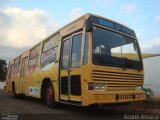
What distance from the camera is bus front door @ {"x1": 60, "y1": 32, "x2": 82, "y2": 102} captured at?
9.18 m

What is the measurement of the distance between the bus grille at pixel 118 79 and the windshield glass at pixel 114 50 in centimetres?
27

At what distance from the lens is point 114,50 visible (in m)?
9.52

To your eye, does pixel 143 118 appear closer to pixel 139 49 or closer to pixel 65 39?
pixel 139 49

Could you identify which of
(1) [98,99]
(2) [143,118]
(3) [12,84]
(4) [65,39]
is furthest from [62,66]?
(3) [12,84]

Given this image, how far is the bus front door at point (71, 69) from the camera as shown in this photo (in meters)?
9.18

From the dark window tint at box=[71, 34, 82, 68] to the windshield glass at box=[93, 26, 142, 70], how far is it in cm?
64

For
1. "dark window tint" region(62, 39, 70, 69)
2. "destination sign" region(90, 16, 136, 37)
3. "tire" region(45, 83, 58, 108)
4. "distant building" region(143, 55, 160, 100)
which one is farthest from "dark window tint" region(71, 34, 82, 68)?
"distant building" region(143, 55, 160, 100)

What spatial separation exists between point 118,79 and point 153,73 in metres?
8.61

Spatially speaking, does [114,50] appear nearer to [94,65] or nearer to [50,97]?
[94,65]

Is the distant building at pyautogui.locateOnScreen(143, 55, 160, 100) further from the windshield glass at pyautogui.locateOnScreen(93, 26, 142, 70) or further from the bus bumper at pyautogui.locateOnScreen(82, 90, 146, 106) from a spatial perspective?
the bus bumper at pyautogui.locateOnScreen(82, 90, 146, 106)

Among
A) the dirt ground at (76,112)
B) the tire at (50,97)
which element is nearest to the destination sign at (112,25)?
the dirt ground at (76,112)

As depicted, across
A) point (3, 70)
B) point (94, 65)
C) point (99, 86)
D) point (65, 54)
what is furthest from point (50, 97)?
point (3, 70)

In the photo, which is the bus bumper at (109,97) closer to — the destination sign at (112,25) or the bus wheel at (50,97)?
the destination sign at (112,25)

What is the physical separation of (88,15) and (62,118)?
3.24 metres
